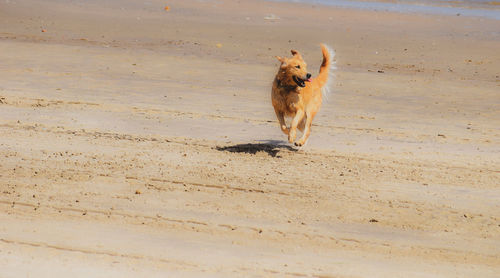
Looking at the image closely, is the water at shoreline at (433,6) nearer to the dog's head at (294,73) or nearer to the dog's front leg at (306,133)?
the dog's front leg at (306,133)

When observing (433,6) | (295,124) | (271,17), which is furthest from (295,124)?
(433,6)

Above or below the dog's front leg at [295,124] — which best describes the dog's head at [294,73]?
above

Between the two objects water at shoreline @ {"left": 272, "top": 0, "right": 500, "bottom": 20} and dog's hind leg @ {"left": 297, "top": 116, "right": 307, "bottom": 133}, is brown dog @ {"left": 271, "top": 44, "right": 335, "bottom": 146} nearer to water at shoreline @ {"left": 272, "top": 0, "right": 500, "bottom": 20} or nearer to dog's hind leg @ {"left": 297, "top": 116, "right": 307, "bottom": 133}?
dog's hind leg @ {"left": 297, "top": 116, "right": 307, "bottom": 133}

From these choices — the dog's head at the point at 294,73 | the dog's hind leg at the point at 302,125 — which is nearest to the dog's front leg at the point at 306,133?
the dog's hind leg at the point at 302,125

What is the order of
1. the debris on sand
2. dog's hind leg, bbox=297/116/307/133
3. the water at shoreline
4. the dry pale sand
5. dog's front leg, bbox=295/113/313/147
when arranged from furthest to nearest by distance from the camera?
the water at shoreline
the debris on sand
dog's hind leg, bbox=297/116/307/133
dog's front leg, bbox=295/113/313/147
the dry pale sand

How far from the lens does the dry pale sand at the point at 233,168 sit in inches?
204

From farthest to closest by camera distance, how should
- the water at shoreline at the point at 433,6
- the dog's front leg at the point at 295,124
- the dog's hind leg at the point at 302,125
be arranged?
the water at shoreline at the point at 433,6 < the dog's hind leg at the point at 302,125 < the dog's front leg at the point at 295,124

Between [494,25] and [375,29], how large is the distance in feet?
15.6

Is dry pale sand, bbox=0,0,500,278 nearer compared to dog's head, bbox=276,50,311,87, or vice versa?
dry pale sand, bbox=0,0,500,278

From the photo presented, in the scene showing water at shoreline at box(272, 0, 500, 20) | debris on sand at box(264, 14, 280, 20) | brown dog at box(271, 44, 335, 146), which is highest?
water at shoreline at box(272, 0, 500, 20)

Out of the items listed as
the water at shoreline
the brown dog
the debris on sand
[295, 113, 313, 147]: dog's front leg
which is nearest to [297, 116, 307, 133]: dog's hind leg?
the brown dog

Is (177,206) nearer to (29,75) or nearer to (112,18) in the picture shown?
(29,75)

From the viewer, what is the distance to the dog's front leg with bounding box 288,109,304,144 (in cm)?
790

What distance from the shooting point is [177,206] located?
6.11 m
